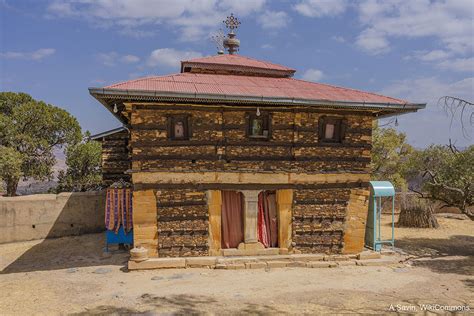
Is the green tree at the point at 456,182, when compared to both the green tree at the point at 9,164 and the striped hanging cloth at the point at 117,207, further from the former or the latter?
the green tree at the point at 9,164

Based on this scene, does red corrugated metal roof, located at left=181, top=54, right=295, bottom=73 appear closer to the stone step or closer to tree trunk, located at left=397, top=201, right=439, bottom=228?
the stone step

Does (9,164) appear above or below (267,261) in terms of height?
above

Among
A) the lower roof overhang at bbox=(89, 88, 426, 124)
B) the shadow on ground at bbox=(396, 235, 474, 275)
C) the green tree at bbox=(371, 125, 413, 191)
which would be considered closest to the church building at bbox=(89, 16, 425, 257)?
the lower roof overhang at bbox=(89, 88, 426, 124)

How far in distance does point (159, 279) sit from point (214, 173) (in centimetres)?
336

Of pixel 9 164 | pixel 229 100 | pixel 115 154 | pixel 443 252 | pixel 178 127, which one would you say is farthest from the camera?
pixel 9 164

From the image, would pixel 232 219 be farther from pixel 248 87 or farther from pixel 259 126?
pixel 248 87

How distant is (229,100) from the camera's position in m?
10.3

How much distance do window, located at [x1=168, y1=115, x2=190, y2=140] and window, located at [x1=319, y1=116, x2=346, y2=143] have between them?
4.33 metres

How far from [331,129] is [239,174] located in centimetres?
345

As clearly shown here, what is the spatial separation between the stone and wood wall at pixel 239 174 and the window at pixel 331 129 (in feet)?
0.53

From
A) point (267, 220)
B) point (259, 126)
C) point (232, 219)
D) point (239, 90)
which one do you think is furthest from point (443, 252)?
point (239, 90)

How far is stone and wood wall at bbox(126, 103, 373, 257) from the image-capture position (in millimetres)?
10469

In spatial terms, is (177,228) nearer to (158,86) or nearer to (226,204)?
(226,204)

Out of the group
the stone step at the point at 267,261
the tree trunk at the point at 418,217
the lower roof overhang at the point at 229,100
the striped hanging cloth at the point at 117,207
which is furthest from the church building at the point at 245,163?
the tree trunk at the point at 418,217
